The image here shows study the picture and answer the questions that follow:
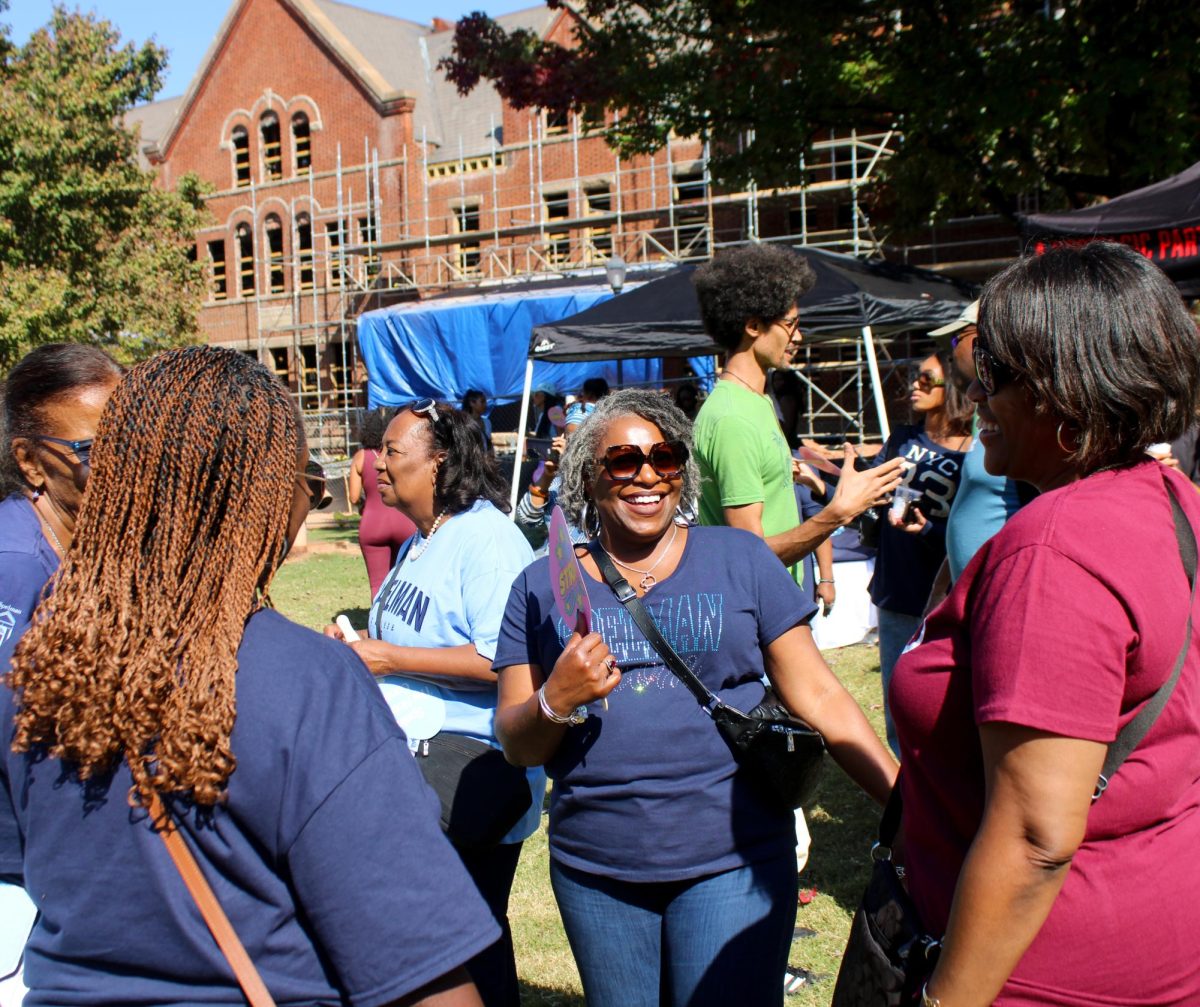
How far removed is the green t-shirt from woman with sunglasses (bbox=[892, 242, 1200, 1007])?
68.3 inches

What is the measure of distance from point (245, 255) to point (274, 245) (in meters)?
1.59

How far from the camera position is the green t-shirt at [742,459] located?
11.5ft

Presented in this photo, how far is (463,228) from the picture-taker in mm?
31500

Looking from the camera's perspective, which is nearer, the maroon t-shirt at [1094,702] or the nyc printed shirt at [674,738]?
the maroon t-shirt at [1094,702]

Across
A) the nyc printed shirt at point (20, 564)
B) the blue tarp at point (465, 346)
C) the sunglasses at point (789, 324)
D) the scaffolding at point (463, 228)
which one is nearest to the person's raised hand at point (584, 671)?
the nyc printed shirt at point (20, 564)

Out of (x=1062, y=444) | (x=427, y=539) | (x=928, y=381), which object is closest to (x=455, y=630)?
(x=427, y=539)

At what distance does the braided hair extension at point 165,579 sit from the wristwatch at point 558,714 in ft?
2.85

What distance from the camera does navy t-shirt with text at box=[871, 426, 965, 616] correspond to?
429cm

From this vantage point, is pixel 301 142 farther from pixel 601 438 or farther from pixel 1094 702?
pixel 1094 702

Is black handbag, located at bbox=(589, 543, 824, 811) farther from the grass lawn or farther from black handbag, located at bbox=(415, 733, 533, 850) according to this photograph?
black handbag, located at bbox=(415, 733, 533, 850)

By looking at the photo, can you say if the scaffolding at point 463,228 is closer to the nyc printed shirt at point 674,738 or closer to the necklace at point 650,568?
the necklace at point 650,568

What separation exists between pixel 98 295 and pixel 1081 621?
24.1m

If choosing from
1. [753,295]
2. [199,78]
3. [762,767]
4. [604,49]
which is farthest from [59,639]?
[199,78]

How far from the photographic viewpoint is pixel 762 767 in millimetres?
2395
